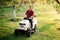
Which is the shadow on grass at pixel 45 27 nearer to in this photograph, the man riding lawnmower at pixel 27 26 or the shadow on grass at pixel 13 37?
the man riding lawnmower at pixel 27 26

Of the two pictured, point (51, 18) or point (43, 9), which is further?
point (43, 9)

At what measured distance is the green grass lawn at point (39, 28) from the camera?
703cm

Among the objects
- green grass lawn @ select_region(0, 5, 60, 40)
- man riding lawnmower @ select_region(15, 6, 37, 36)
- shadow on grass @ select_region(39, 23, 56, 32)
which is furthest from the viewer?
shadow on grass @ select_region(39, 23, 56, 32)

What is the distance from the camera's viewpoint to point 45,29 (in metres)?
8.04

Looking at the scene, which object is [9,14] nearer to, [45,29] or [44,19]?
[44,19]

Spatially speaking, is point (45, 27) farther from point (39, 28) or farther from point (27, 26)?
point (27, 26)

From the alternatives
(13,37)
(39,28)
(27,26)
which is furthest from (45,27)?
(13,37)

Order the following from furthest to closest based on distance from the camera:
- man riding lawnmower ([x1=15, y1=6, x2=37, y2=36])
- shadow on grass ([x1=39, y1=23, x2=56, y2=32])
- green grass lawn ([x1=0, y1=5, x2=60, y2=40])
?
shadow on grass ([x1=39, y1=23, x2=56, y2=32]) → green grass lawn ([x1=0, y1=5, x2=60, y2=40]) → man riding lawnmower ([x1=15, y1=6, x2=37, y2=36])

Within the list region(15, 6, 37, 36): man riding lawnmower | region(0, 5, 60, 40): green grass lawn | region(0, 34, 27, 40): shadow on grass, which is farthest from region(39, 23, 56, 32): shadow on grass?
region(0, 34, 27, 40): shadow on grass

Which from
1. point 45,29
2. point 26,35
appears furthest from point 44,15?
point 26,35

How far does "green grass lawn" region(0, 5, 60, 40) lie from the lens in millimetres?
7030

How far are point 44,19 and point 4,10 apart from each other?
2.95 meters

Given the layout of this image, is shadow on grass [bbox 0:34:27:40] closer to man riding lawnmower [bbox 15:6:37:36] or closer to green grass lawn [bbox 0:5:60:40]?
green grass lawn [bbox 0:5:60:40]

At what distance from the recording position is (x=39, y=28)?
8.23m
